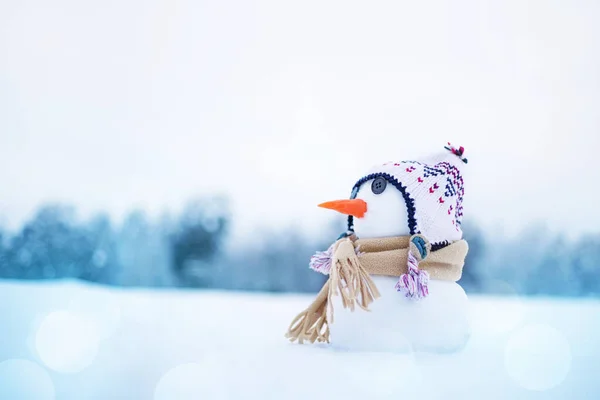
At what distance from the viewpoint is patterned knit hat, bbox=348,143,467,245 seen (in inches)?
28.7

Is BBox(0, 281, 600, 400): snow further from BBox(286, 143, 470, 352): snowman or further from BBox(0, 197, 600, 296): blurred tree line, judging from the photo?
BBox(0, 197, 600, 296): blurred tree line

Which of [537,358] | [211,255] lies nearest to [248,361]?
[537,358]

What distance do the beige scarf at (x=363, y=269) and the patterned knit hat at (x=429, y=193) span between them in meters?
0.02

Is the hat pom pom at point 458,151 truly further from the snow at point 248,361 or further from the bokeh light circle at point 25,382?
the bokeh light circle at point 25,382

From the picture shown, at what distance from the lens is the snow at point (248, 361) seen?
1.82 feet

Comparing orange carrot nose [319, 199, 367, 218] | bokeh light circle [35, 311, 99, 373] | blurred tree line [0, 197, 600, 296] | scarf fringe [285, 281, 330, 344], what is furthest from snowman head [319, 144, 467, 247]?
blurred tree line [0, 197, 600, 296]

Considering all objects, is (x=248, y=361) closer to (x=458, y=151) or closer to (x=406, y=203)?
(x=406, y=203)

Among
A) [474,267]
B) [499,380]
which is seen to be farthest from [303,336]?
[474,267]

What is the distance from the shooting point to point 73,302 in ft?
4.20

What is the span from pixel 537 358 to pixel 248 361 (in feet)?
1.33

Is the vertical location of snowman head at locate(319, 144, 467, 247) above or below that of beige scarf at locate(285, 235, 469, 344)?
above

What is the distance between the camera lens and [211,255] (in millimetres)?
1886

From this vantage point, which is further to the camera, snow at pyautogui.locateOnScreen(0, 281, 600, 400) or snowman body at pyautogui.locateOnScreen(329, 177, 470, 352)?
snowman body at pyautogui.locateOnScreen(329, 177, 470, 352)

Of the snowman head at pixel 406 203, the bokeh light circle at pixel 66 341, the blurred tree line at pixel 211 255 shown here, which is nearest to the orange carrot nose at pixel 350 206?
the snowman head at pixel 406 203
